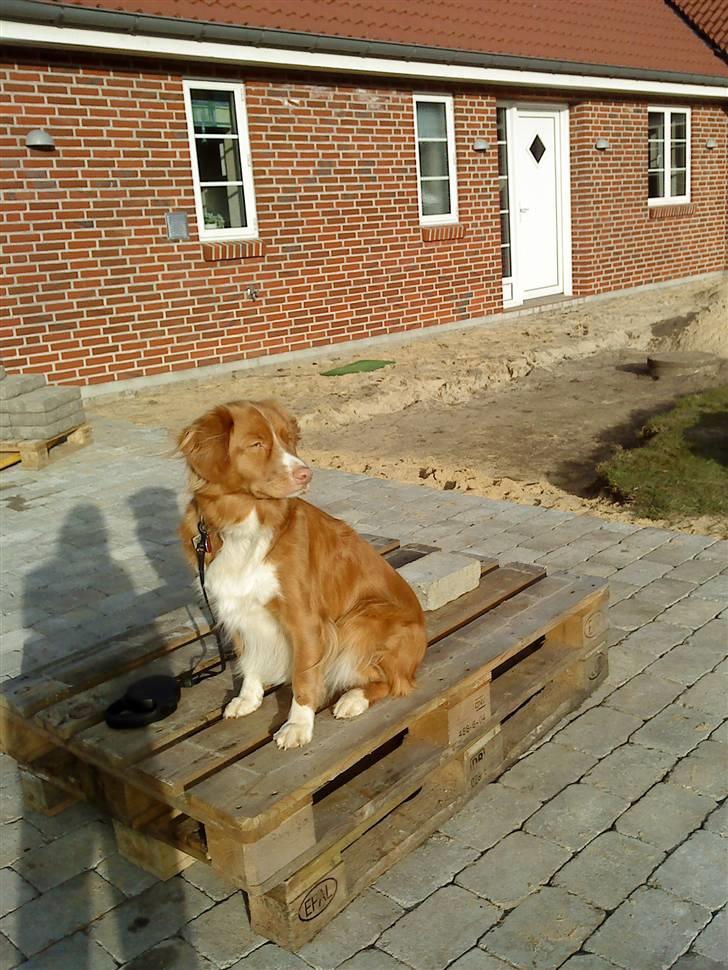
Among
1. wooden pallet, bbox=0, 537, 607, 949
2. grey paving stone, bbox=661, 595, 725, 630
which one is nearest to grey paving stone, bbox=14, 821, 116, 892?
wooden pallet, bbox=0, 537, 607, 949

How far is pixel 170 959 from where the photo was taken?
2420 mm

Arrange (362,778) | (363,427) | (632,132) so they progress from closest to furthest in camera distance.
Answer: (362,778) < (363,427) < (632,132)

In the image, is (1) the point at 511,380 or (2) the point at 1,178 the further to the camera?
(1) the point at 511,380


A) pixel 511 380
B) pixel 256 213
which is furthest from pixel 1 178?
pixel 511 380

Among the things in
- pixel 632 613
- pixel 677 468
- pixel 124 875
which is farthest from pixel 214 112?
pixel 124 875

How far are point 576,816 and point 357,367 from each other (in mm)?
8865

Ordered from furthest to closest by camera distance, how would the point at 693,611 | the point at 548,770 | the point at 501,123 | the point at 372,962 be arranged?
1. the point at 501,123
2. the point at 693,611
3. the point at 548,770
4. the point at 372,962

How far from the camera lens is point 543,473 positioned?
23.4ft

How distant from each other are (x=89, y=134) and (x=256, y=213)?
2353 millimetres

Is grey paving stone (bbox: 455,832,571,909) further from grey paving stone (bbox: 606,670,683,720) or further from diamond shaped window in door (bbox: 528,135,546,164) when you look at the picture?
diamond shaped window in door (bbox: 528,135,546,164)

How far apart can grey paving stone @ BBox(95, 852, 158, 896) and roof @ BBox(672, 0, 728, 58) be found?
20.9 meters

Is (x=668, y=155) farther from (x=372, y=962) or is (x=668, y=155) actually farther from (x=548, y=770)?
(x=372, y=962)

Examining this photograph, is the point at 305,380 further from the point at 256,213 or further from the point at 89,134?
the point at 89,134

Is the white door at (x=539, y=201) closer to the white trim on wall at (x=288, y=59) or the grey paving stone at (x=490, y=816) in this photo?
the white trim on wall at (x=288, y=59)
